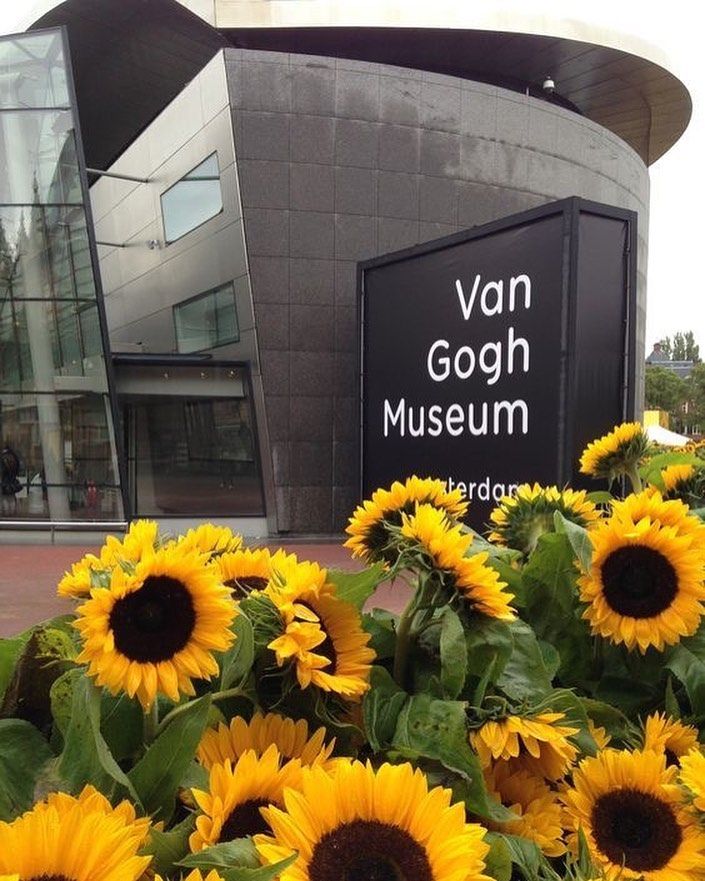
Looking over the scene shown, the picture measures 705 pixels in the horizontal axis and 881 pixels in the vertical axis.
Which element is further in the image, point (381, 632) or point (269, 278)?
point (269, 278)

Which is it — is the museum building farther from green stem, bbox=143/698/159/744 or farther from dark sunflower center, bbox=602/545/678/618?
green stem, bbox=143/698/159/744

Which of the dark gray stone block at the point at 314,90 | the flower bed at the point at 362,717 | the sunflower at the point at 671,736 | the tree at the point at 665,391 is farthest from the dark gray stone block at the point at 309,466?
the tree at the point at 665,391

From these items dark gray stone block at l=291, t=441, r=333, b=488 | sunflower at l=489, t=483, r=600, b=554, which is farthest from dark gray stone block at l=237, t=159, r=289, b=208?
sunflower at l=489, t=483, r=600, b=554

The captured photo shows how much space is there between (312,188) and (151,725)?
14.5 m

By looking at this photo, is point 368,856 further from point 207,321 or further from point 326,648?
point 207,321

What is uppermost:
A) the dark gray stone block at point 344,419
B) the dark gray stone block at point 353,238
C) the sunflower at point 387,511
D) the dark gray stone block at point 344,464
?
the dark gray stone block at point 353,238

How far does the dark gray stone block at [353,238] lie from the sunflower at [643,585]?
1405 cm

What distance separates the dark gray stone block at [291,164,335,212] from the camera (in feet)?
47.2

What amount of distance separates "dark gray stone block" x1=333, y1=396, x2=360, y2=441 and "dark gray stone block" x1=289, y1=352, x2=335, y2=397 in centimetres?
43

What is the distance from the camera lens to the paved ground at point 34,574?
7902mm

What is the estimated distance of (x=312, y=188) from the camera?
47.4 ft

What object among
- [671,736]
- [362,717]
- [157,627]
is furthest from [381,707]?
[671,736]

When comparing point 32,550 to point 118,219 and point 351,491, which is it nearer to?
point 351,491

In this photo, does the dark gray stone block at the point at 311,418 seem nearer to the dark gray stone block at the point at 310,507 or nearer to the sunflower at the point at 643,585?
the dark gray stone block at the point at 310,507
